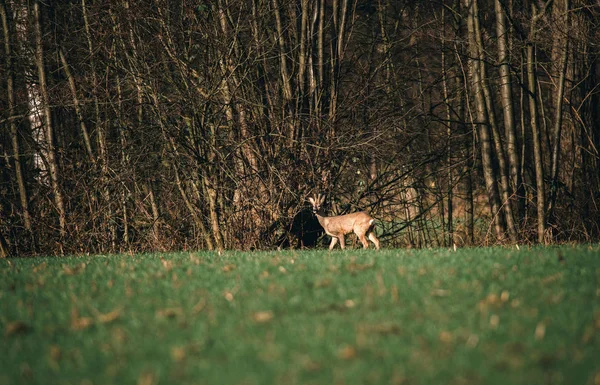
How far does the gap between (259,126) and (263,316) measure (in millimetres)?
10288

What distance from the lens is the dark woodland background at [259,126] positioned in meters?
14.7

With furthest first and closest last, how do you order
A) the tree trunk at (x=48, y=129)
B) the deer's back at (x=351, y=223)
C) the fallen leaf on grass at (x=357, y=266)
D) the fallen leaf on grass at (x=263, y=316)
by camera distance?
1. the tree trunk at (x=48, y=129)
2. the deer's back at (x=351, y=223)
3. the fallen leaf on grass at (x=357, y=266)
4. the fallen leaf on grass at (x=263, y=316)

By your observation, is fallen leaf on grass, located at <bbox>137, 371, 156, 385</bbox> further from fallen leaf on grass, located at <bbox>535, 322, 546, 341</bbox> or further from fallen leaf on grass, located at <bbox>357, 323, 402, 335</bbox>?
fallen leaf on grass, located at <bbox>535, 322, 546, 341</bbox>

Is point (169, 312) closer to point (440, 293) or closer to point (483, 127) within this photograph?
point (440, 293)

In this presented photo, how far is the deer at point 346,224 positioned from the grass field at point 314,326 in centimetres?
602

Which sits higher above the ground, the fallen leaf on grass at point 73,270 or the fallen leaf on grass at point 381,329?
the fallen leaf on grass at point 73,270

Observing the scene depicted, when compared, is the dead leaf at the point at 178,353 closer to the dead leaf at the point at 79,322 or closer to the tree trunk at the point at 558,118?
the dead leaf at the point at 79,322

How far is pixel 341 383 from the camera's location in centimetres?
387

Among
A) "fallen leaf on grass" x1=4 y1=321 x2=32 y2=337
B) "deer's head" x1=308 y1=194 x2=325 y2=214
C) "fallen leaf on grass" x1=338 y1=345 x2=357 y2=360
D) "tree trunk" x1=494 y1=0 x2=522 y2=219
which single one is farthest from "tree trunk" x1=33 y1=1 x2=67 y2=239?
"fallen leaf on grass" x1=338 y1=345 x2=357 y2=360

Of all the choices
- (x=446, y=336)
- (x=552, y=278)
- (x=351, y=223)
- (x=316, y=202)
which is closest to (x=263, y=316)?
(x=446, y=336)

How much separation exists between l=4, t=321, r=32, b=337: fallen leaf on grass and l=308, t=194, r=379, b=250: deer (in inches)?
337

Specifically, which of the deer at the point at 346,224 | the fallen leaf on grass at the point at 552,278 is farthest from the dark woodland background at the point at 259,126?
the fallen leaf on grass at the point at 552,278

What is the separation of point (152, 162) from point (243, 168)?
91.9 inches

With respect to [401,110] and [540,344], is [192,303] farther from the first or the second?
[401,110]
